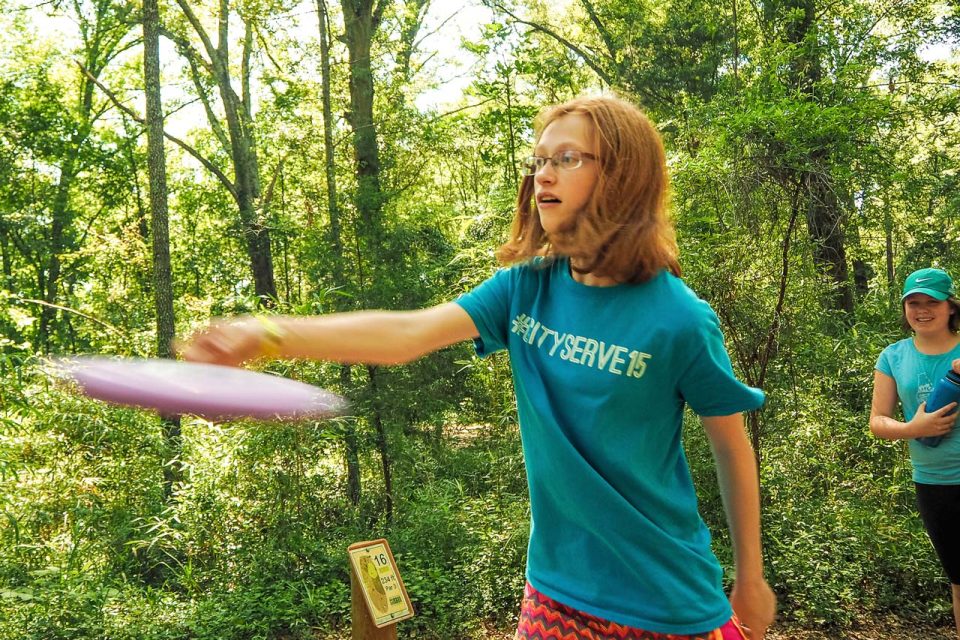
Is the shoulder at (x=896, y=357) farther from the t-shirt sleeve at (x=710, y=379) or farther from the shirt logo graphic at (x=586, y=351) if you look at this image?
the shirt logo graphic at (x=586, y=351)

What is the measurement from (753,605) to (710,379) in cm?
44

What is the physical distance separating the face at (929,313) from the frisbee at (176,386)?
2.59 metres

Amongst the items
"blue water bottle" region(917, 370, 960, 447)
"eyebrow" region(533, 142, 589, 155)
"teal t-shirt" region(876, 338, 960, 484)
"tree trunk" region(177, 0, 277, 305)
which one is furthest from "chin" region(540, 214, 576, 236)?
"tree trunk" region(177, 0, 277, 305)

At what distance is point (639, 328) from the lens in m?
1.24

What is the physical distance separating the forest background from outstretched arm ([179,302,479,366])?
326cm

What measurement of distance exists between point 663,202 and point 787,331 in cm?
377

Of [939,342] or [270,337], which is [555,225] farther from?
[939,342]

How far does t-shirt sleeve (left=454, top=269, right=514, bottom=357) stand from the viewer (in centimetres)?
145

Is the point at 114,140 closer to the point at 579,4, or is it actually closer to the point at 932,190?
the point at 579,4

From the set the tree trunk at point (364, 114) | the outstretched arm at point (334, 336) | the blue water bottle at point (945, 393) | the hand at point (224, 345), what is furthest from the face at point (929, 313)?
the tree trunk at point (364, 114)

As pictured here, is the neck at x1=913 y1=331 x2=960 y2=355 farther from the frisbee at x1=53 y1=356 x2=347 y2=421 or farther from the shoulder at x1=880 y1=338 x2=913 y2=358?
the frisbee at x1=53 y1=356 x2=347 y2=421

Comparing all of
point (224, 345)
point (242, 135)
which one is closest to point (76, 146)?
point (242, 135)

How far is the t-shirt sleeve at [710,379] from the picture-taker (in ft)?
4.09

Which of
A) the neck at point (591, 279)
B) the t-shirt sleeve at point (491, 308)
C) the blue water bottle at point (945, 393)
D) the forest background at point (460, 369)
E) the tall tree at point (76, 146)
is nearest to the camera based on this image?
the neck at point (591, 279)
